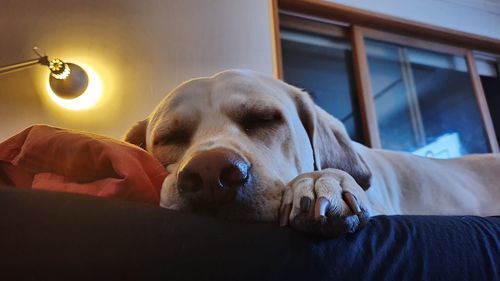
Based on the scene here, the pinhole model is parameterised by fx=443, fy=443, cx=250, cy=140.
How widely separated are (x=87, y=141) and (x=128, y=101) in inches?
73.8

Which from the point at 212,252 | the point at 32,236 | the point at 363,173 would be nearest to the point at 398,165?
the point at 363,173

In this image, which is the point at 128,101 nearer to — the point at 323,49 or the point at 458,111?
the point at 323,49

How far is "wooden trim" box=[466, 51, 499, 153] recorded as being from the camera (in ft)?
12.0

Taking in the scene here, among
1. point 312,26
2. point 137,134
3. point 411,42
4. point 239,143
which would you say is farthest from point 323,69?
point 239,143

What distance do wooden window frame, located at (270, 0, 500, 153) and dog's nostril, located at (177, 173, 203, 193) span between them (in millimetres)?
2064

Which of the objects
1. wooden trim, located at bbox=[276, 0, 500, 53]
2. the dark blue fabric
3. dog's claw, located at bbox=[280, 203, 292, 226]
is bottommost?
the dark blue fabric

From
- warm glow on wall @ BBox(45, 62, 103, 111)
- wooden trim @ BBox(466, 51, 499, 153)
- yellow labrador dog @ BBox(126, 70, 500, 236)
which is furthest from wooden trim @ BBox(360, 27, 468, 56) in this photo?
warm glow on wall @ BBox(45, 62, 103, 111)

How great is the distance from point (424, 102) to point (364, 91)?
2.86ft

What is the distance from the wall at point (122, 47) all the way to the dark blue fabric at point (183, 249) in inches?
80.9

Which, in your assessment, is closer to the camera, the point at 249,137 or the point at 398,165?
the point at 249,137

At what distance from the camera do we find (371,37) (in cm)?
350

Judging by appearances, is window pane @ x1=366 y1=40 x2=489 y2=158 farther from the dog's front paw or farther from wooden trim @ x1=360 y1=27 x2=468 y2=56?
the dog's front paw

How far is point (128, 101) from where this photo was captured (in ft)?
8.59

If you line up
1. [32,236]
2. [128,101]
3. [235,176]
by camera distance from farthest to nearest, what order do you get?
[128,101]
[235,176]
[32,236]
